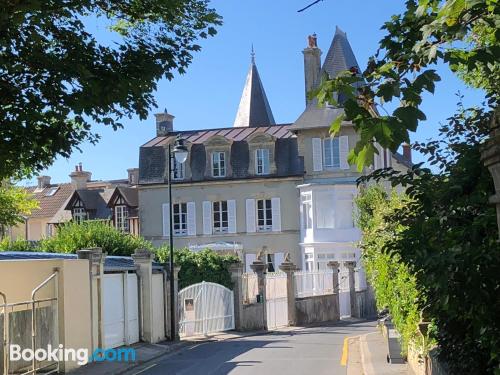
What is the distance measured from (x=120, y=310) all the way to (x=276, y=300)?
35.2 ft

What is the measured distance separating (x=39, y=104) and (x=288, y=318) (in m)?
20.1

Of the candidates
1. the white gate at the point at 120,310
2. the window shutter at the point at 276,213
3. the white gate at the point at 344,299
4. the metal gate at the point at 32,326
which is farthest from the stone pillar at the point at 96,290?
the window shutter at the point at 276,213

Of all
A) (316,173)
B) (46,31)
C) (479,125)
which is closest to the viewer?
(479,125)

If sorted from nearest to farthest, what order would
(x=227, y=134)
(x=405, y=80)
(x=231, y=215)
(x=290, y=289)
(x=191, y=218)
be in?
(x=405, y=80)
(x=290, y=289)
(x=231, y=215)
(x=191, y=218)
(x=227, y=134)

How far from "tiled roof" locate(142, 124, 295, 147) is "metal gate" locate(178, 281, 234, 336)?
19128 mm

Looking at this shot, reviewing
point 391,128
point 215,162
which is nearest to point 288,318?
point 215,162

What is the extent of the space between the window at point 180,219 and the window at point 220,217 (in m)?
2.01

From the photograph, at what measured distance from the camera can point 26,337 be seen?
1288 cm

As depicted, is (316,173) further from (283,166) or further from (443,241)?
(443,241)

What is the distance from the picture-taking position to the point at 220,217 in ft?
141

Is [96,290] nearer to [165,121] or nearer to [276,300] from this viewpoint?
[276,300]

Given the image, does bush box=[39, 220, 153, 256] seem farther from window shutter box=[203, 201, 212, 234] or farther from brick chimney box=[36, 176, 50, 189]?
brick chimney box=[36, 176, 50, 189]

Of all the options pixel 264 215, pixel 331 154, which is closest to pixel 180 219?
pixel 264 215

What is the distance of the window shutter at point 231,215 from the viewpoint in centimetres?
4259
